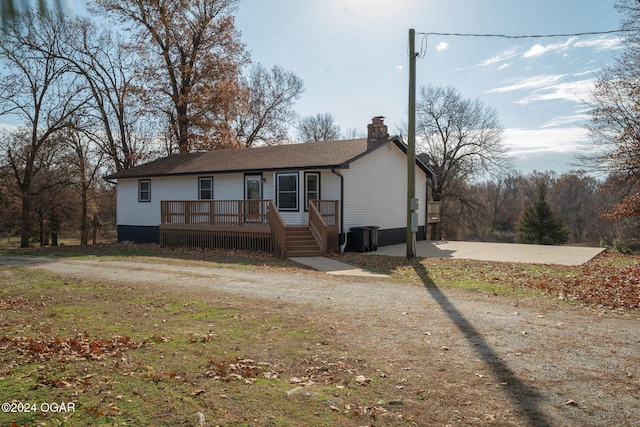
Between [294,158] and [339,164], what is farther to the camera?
[294,158]

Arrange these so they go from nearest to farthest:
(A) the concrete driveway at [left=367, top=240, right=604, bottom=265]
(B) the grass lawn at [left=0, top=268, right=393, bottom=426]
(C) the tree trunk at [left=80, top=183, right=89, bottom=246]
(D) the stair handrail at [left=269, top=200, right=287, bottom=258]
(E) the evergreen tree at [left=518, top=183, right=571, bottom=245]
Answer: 1. (B) the grass lawn at [left=0, top=268, right=393, bottom=426]
2. (A) the concrete driveway at [left=367, top=240, right=604, bottom=265]
3. (D) the stair handrail at [left=269, top=200, right=287, bottom=258]
4. (C) the tree trunk at [left=80, top=183, right=89, bottom=246]
5. (E) the evergreen tree at [left=518, top=183, right=571, bottom=245]

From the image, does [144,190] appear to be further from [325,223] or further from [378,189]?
[378,189]

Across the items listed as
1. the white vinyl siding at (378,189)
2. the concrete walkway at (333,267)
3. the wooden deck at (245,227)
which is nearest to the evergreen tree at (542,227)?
the white vinyl siding at (378,189)

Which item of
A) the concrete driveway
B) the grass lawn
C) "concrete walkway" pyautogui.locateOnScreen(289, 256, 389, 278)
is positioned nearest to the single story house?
"concrete walkway" pyautogui.locateOnScreen(289, 256, 389, 278)

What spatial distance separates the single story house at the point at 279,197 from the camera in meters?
18.6

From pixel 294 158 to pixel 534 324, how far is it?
1466 centimetres

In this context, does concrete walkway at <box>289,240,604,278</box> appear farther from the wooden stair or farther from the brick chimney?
the brick chimney

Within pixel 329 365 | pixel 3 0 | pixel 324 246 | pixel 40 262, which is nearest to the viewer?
pixel 3 0

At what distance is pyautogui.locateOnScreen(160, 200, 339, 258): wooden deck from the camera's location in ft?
57.4

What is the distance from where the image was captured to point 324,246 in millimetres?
17141

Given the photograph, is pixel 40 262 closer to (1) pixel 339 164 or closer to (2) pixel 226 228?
(2) pixel 226 228

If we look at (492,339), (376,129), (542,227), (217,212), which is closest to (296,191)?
(217,212)

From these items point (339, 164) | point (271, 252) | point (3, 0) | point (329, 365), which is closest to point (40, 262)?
point (271, 252)

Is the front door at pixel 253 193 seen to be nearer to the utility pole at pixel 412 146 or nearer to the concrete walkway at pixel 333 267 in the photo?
the concrete walkway at pixel 333 267
